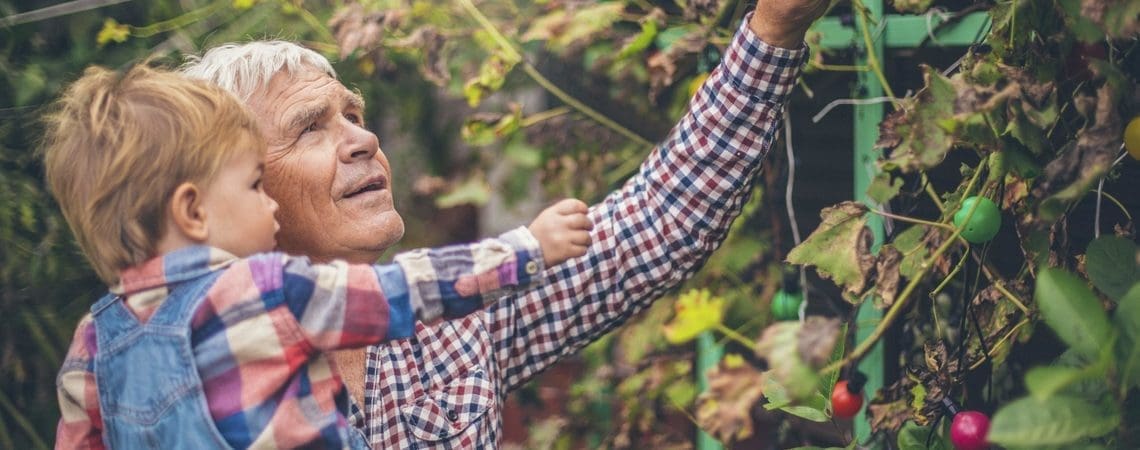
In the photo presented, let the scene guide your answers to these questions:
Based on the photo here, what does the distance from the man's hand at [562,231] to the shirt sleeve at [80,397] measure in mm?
496

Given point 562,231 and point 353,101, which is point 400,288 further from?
point 353,101

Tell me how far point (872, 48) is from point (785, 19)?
375mm

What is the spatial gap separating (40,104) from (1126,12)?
2054mm

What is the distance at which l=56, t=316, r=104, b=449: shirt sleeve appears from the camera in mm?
1352

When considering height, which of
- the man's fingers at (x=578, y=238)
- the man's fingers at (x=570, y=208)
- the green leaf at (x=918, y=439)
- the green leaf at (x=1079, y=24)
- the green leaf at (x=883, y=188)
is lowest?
the green leaf at (x=918, y=439)

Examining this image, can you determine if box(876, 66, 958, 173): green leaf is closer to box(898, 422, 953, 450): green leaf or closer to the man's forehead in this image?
box(898, 422, 953, 450): green leaf

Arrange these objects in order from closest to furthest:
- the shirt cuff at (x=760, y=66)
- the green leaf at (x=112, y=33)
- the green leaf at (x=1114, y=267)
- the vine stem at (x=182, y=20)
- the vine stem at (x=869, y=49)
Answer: the green leaf at (x=1114, y=267) < the shirt cuff at (x=760, y=66) < the vine stem at (x=869, y=49) < the green leaf at (x=112, y=33) < the vine stem at (x=182, y=20)

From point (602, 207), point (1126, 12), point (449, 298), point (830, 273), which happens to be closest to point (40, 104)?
point (602, 207)

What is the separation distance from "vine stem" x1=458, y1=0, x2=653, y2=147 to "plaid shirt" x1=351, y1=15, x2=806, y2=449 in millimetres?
534

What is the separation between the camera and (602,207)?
174 cm

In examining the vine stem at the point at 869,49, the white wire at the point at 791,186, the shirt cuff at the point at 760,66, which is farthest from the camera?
the white wire at the point at 791,186

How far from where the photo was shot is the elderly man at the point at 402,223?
1.59m

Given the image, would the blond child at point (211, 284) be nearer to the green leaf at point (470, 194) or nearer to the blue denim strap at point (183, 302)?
the blue denim strap at point (183, 302)

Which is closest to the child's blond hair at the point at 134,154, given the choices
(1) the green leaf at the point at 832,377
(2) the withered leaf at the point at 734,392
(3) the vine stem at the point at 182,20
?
(2) the withered leaf at the point at 734,392
